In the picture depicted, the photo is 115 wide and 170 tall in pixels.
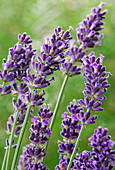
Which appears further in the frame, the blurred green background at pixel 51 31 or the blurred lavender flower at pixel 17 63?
the blurred green background at pixel 51 31

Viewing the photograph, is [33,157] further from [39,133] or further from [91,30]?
[91,30]

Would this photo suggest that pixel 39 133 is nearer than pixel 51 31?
Yes

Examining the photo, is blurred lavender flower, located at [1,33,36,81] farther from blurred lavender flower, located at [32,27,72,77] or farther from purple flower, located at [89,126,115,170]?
purple flower, located at [89,126,115,170]

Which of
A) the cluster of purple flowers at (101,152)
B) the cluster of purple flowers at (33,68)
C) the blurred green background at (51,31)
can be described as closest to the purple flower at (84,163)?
the cluster of purple flowers at (101,152)

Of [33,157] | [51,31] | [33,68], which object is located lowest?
[33,157]

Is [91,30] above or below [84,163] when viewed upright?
above

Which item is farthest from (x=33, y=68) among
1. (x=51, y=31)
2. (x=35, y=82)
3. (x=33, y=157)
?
(x=51, y=31)

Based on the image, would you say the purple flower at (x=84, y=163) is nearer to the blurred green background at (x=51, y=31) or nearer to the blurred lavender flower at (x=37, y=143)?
the blurred lavender flower at (x=37, y=143)

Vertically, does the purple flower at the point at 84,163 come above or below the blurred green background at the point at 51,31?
below

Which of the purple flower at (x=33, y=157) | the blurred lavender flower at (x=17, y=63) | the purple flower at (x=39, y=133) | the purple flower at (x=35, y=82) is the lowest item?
the purple flower at (x=33, y=157)
